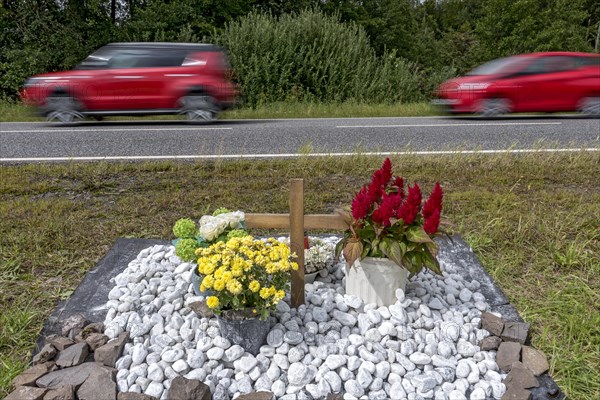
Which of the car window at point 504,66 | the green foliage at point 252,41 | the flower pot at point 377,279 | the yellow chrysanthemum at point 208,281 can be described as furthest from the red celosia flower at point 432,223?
the green foliage at point 252,41

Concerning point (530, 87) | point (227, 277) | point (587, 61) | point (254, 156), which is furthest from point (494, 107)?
point (227, 277)

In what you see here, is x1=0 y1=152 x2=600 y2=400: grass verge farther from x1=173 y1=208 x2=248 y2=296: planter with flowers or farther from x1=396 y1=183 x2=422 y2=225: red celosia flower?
x1=396 y1=183 x2=422 y2=225: red celosia flower

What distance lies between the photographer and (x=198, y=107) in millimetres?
9914

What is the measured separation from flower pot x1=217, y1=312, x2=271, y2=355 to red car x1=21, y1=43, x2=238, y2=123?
803 cm

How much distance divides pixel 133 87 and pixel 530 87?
770cm

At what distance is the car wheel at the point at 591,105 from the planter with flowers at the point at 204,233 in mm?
10182

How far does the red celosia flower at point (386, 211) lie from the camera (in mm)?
2457

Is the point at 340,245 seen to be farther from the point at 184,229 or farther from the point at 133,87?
the point at 133,87

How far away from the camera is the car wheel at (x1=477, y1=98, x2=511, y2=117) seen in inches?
410

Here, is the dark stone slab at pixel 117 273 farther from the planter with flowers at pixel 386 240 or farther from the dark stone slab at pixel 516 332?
the planter with flowers at pixel 386 240

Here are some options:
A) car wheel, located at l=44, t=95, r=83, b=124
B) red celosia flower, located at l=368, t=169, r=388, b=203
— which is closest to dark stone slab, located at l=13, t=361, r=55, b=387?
red celosia flower, located at l=368, t=169, r=388, b=203

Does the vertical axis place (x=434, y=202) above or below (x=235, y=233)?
above

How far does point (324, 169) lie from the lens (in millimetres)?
5402

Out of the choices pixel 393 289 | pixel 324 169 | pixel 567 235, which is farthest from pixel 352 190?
pixel 393 289
